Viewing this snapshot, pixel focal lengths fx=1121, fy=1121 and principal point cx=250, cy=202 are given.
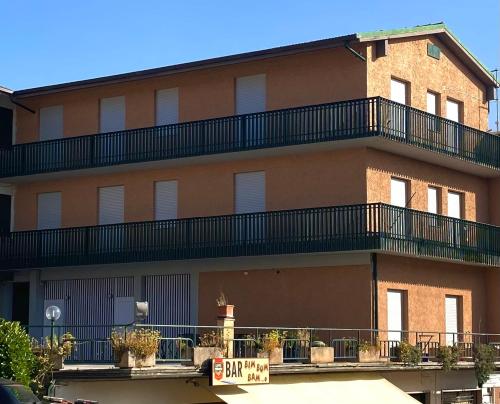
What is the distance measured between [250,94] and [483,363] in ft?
38.4

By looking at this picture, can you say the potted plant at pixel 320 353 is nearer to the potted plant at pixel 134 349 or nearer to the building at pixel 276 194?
the building at pixel 276 194

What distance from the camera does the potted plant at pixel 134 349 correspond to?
2397cm

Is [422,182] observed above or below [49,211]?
above

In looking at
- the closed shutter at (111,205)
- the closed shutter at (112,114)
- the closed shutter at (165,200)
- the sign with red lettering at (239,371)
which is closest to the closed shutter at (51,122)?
the closed shutter at (112,114)

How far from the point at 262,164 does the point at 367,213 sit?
474cm

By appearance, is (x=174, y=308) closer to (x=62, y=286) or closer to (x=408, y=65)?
(x=62, y=286)

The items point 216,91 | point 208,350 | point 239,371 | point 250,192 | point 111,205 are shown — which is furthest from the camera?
point 111,205

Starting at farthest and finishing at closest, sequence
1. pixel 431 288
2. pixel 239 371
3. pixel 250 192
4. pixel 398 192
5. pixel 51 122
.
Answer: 1. pixel 51 122
2. pixel 431 288
3. pixel 250 192
4. pixel 398 192
5. pixel 239 371

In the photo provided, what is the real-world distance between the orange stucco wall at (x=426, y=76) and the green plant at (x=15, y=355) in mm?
15965

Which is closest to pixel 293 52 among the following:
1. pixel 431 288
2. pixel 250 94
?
pixel 250 94

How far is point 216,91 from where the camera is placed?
127 ft

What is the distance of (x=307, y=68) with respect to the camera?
36656 mm

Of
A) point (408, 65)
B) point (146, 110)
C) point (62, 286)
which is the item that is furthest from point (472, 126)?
point (62, 286)

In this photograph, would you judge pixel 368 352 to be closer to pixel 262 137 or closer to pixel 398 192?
pixel 398 192
